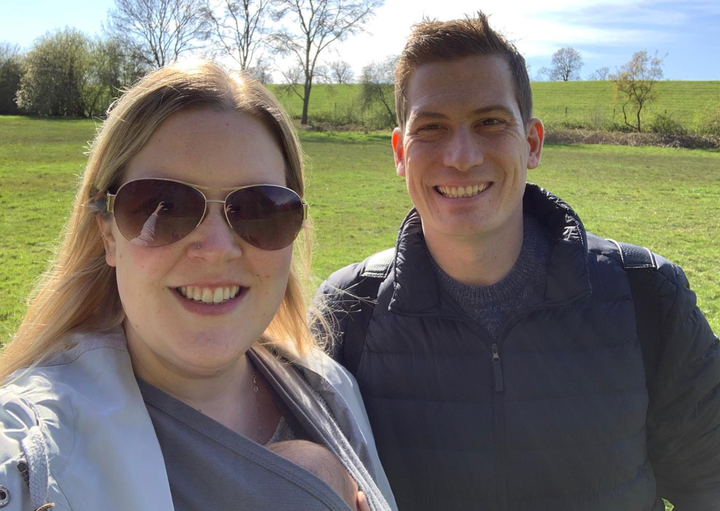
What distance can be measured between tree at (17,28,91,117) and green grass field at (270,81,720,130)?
52.0 ft

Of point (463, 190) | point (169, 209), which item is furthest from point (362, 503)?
point (463, 190)

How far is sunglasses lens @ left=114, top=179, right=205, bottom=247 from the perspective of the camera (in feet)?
5.40

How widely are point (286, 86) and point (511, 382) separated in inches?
1898

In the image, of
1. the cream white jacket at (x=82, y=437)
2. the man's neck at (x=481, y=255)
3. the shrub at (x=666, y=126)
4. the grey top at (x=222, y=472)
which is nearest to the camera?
the cream white jacket at (x=82, y=437)

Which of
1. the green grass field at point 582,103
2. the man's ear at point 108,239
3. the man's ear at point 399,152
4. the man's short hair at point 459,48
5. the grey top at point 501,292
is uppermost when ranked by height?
the green grass field at point 582,103

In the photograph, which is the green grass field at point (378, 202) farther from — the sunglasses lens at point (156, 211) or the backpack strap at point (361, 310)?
the sunglasses lens at point (156, 211)

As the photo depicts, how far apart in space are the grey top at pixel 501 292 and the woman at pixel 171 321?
78 cm

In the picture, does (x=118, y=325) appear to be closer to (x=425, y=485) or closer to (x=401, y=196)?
(x=425, y=485)

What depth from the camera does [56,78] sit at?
46.8 meters

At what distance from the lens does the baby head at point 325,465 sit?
1692mm

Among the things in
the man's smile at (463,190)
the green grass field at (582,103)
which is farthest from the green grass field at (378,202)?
the green grass field at (582,103)

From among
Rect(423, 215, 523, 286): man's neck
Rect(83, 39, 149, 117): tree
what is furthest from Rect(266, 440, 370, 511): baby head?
Rect(83, 39, 149, 117): tree

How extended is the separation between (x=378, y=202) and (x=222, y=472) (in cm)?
1520

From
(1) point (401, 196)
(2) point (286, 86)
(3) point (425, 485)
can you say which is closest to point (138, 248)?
(3) point (425, 485)
